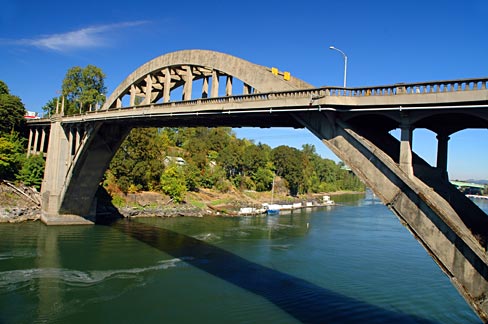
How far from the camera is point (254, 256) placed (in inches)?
993

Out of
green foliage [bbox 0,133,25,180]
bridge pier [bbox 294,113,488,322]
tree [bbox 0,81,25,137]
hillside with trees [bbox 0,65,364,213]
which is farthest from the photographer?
tree [bbox 0,81,25,137]

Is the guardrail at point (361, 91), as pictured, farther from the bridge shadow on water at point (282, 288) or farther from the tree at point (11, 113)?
the tree at point (11, 113)

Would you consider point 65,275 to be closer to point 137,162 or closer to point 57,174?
point 57,174

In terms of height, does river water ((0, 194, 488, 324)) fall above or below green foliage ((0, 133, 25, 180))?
below

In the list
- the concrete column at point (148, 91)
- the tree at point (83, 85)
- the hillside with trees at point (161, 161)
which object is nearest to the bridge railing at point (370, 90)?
the concrete column at point (148, 91)

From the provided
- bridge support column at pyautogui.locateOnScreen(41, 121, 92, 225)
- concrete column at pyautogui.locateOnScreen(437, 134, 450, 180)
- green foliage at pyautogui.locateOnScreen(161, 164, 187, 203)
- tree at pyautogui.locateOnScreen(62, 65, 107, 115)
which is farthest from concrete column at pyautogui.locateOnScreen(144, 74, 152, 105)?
tree at pyautogui.locateOnScreen(62, 65, 107, 115)

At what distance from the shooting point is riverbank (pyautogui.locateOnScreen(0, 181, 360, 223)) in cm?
3322

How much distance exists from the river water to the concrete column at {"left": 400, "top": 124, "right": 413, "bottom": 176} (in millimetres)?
7499

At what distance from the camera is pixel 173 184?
4909 cm

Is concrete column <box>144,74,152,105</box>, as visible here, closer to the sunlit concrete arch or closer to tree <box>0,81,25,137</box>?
the sunlit concrete arch

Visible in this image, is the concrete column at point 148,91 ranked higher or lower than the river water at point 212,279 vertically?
higher

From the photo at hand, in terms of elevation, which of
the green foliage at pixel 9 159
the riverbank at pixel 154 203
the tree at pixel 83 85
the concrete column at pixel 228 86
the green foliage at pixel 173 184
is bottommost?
the riverbank at pixel 154 203

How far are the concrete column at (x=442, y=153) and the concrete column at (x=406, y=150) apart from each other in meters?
1.46

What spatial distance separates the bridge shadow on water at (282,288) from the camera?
15.5 meters
